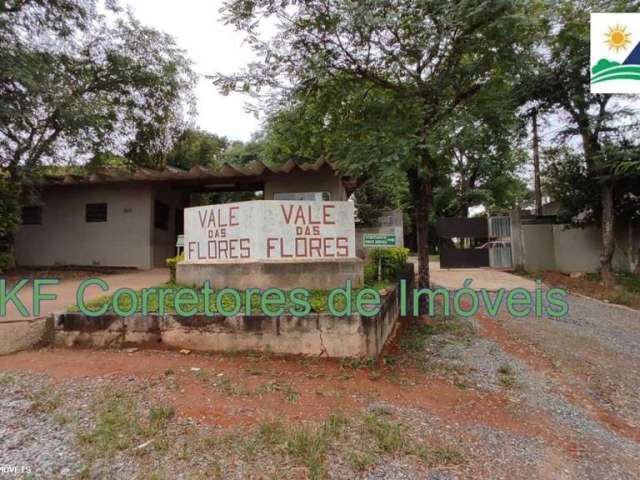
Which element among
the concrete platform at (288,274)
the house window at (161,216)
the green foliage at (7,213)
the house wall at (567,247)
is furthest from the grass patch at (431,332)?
the green foliage at (7,213)

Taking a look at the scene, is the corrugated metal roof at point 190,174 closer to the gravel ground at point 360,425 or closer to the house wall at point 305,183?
the house wall at point 305,183

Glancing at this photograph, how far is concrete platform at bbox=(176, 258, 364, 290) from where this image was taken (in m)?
4.84

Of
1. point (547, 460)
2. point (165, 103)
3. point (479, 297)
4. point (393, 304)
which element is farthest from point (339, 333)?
point (165, 103)

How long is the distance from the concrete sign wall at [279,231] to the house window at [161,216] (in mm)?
5942

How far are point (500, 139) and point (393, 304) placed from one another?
2822 millimetres

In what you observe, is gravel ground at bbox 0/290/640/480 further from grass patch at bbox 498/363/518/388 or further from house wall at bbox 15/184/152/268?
house wall at bbox 15/184/152/268

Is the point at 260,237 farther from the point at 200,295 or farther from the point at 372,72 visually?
the point at 372,72

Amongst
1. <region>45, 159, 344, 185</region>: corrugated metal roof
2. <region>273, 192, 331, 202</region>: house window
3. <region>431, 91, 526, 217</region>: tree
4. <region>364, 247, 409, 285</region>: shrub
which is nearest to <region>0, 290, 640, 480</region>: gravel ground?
<region>364, 247, 409, 285</region>: shrub

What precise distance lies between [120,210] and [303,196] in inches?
208

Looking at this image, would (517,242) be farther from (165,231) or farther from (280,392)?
(165,231)

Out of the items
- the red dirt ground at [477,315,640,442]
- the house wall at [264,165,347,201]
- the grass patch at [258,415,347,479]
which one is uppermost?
the house wall at [264,165,347,201]

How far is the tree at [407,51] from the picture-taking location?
14.2ft

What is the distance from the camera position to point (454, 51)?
16.1 ft

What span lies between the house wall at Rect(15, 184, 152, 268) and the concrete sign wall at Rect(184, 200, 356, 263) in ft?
19.4
